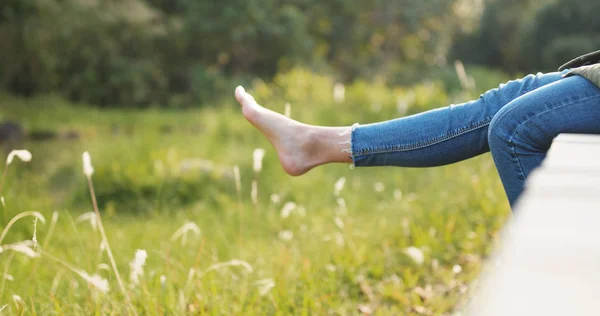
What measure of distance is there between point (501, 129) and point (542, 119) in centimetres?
8

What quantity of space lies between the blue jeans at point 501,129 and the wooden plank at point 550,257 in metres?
0.60

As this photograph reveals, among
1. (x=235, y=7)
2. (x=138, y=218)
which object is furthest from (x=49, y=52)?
(x=138, y=218)

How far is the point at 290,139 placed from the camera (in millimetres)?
1769

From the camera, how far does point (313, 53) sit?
50.2ft

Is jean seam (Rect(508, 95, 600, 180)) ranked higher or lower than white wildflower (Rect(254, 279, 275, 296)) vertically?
higher

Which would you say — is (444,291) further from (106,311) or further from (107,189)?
(107,189)

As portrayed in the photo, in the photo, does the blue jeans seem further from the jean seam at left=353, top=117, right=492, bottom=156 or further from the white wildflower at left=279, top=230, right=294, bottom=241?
the white wildflower at left=279, top=230, right=294, bottom=241

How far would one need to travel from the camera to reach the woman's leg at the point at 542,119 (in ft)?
4.37

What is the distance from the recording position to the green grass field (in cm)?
195

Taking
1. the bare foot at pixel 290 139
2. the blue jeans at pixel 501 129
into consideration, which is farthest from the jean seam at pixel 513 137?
the bare foot at pixel 290 139

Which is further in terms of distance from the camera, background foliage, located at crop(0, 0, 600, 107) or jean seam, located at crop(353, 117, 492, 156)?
background foliage, located at crop(0, 0, 600, 107)

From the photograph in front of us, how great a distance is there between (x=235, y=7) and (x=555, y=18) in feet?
25.5

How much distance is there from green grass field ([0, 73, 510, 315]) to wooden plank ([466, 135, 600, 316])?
105 cm

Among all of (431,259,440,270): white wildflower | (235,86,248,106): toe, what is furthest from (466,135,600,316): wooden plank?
(431,259,440,270): white wildflower
